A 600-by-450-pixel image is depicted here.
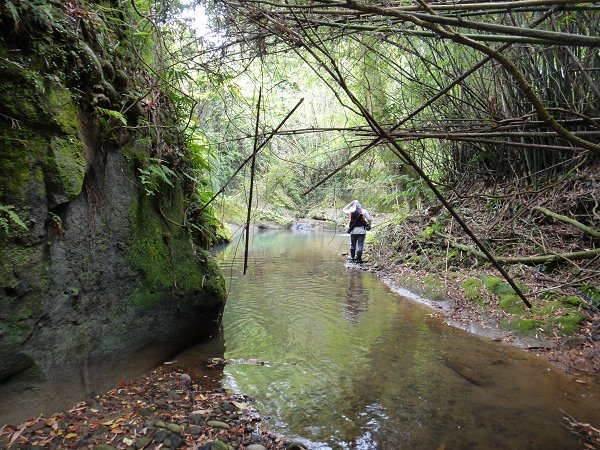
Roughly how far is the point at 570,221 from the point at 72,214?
689cm

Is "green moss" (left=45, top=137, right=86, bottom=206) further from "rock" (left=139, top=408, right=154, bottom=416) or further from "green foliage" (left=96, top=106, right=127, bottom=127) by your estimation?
"rock" (left=139, top=408, right=154, bottom=416)

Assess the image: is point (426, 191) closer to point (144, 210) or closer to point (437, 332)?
point (437, 332)

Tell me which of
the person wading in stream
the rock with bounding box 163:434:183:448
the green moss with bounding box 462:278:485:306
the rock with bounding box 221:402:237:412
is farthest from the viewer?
the person wading in stream

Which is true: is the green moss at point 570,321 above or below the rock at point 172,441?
above

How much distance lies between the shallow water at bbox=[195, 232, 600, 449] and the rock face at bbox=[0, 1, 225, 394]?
1347mm

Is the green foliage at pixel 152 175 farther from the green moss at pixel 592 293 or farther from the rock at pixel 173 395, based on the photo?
the green moss at pixel 592 293

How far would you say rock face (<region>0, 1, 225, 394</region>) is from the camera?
2.54 m

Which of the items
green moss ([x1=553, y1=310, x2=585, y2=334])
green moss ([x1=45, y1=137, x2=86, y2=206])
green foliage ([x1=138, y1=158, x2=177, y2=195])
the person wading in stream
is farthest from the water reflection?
green moss ([x1=45, y1=137, x2=86, y2=206])

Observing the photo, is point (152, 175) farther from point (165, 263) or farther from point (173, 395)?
point (173, 395)

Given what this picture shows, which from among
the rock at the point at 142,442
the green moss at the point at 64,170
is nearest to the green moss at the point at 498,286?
the rock at the point at 142,442

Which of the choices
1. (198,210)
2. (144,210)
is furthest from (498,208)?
(144,210)

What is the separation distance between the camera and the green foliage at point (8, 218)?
2.35 metres

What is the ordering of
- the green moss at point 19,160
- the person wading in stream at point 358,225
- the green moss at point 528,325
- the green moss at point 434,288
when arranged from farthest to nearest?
the person wading in stream at point 358,225
the green moss at point 434,288
the green moss at point 528,325
the green moss at point 19,160

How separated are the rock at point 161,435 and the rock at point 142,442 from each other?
5 cm
